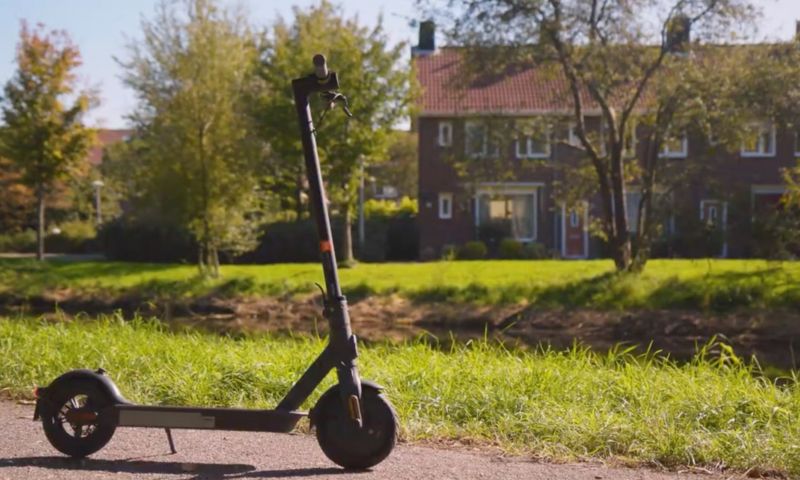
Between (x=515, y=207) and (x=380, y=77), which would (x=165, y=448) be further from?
(x=515, y=207)

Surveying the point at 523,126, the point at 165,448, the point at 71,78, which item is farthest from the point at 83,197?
the point at 165,448

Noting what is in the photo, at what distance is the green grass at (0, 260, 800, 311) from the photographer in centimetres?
2394

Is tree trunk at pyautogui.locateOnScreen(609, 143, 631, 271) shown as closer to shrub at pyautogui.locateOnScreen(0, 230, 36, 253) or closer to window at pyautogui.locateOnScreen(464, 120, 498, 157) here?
window at pyautogui.locateOnScreen(464, 120, 498, 157)

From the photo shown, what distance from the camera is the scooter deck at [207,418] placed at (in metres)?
5.52

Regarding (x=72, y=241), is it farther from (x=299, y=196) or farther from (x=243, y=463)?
(x=243, y=463)

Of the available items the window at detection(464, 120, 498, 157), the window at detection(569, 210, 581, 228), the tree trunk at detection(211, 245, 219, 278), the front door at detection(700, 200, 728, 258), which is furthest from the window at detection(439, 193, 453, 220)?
the window at detection(464, 120, 498, 157)

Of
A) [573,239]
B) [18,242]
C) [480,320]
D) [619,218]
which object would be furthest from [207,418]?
[18,242]

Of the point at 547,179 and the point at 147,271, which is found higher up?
the point at 547,179

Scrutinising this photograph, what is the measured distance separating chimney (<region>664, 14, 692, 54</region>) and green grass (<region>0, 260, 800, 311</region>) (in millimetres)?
5641

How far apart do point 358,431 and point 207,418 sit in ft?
2.86

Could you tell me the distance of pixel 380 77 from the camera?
30.9 meters

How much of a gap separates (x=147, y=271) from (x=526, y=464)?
85.7ft

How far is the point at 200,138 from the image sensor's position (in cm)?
2731

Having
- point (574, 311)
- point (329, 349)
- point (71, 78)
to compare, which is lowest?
point (574, 311)
